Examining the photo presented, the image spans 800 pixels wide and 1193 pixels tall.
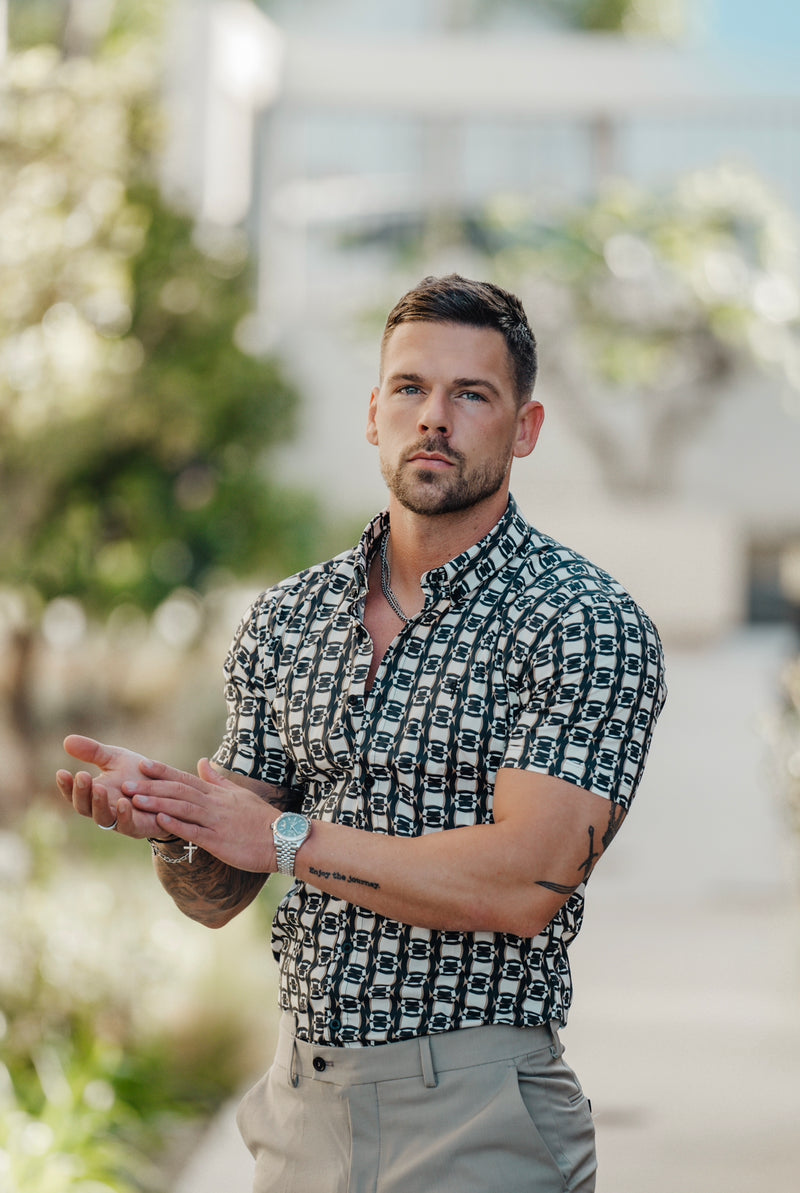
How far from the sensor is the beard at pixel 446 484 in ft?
6.41

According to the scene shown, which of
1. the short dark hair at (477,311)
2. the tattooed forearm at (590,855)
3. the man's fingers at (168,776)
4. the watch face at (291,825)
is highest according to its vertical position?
the short dark hair at (477,311)

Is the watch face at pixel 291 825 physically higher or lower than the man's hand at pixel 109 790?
lower

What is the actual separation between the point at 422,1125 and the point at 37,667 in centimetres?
816

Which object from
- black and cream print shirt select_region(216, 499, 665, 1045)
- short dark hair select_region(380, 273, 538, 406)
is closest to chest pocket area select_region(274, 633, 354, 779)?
black and cream print shirt select_region(216, 499, 665, 1045)

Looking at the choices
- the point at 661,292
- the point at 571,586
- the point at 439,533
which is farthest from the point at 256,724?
the point at 661,292

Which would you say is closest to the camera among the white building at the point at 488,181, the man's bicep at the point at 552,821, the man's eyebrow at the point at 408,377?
the man's bicep at the point at 552,821

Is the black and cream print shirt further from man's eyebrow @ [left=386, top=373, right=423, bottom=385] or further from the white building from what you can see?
the white building

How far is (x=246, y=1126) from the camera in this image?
2.04 m

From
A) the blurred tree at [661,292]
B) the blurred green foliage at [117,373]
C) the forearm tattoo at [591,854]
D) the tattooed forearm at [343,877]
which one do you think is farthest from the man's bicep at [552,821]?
the blurred tree at [661,292]

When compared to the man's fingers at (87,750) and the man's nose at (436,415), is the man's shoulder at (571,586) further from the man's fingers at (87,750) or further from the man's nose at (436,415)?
the man's fingers at (87,750)

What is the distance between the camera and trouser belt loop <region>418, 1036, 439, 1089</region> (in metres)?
1.84

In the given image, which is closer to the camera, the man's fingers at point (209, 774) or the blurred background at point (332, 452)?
the man's fingers at point (209, 774)

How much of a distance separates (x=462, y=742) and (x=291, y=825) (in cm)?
23

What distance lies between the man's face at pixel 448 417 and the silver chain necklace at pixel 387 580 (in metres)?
0.14
